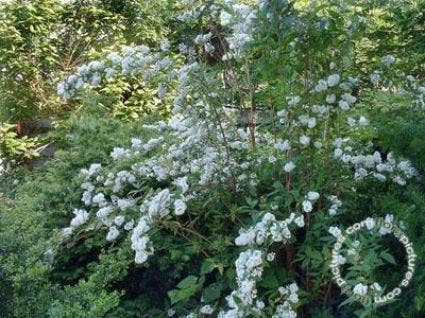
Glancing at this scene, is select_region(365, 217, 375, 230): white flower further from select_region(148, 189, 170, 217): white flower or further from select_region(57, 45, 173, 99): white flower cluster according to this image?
select_region(57, 45, 173, 99): white flower cluster

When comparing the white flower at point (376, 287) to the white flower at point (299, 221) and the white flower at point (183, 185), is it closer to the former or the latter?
the white flower at point (299, 221)

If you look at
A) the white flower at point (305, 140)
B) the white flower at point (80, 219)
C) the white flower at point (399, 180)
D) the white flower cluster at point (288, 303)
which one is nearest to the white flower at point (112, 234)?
the white flower at point (80, 219)

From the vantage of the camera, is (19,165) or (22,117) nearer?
(19,165)

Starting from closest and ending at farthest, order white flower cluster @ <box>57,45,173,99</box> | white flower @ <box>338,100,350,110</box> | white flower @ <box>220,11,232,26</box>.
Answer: white flower @ <box>338,100,350,110</box> < white flower @ <box>220,11,232,26</box> < white flower cluster @ <box>57,45,173,99</box>

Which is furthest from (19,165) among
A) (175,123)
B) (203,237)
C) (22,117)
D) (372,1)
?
(372,1)

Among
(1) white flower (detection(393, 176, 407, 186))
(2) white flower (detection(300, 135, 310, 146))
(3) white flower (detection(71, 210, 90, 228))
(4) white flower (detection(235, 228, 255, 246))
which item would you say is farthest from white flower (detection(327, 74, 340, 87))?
(3) white flower (detection(71, 210, 90, 228))

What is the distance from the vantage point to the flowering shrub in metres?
2.55

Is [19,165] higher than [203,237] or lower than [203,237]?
lower

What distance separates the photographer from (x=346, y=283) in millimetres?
2295

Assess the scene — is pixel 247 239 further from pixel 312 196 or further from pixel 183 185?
pixel 183 185

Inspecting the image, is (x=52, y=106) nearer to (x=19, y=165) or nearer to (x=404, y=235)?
(x=19, y=165)

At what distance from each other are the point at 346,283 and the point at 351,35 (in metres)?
1.02

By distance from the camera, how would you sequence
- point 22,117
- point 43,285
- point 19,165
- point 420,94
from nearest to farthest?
point 43,285 → point 420,94 → point 19,165 → point 22,117
